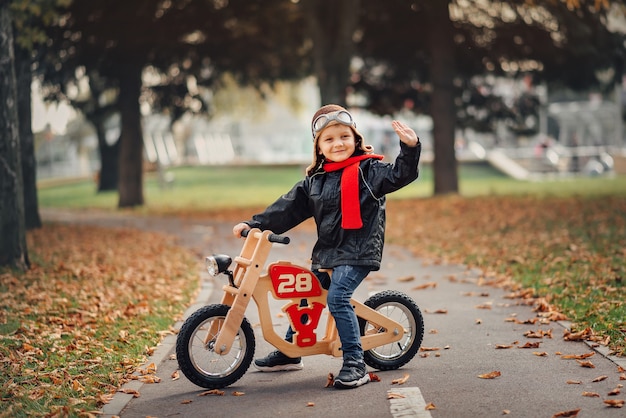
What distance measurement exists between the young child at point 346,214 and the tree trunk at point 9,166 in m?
6.71

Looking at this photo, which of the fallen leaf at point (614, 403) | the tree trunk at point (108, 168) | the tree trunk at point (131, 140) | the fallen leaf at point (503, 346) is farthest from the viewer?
the tree trunk at point (108, 168)

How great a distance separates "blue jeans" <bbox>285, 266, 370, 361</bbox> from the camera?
236 inches

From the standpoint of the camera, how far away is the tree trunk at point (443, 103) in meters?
24.5

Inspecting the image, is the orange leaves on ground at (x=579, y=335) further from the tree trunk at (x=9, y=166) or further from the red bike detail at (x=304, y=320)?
the tree trunk at (x=9, y=166)

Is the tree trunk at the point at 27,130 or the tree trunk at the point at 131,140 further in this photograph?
the tree trunk at the point at 131,140

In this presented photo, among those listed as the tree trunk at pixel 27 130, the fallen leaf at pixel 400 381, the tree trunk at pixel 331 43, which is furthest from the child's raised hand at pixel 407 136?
the tree trunk at pixel 331 43

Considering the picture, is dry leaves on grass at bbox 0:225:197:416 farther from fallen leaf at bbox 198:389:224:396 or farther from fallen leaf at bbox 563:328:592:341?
fallen leaf at bbox 563:328:592:341

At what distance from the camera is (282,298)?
19.9 ft

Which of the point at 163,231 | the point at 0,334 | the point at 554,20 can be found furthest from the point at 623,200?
the point at 0,334

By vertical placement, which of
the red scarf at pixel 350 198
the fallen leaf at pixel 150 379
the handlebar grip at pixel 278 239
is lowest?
the fallen leaf at pixel 150 379

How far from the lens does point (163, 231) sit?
18859 millimetres

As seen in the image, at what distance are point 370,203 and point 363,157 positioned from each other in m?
0.30

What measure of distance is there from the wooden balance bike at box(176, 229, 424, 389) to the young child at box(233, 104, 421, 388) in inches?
7.2

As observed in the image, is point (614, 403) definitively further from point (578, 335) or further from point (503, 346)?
point (578, 335)
